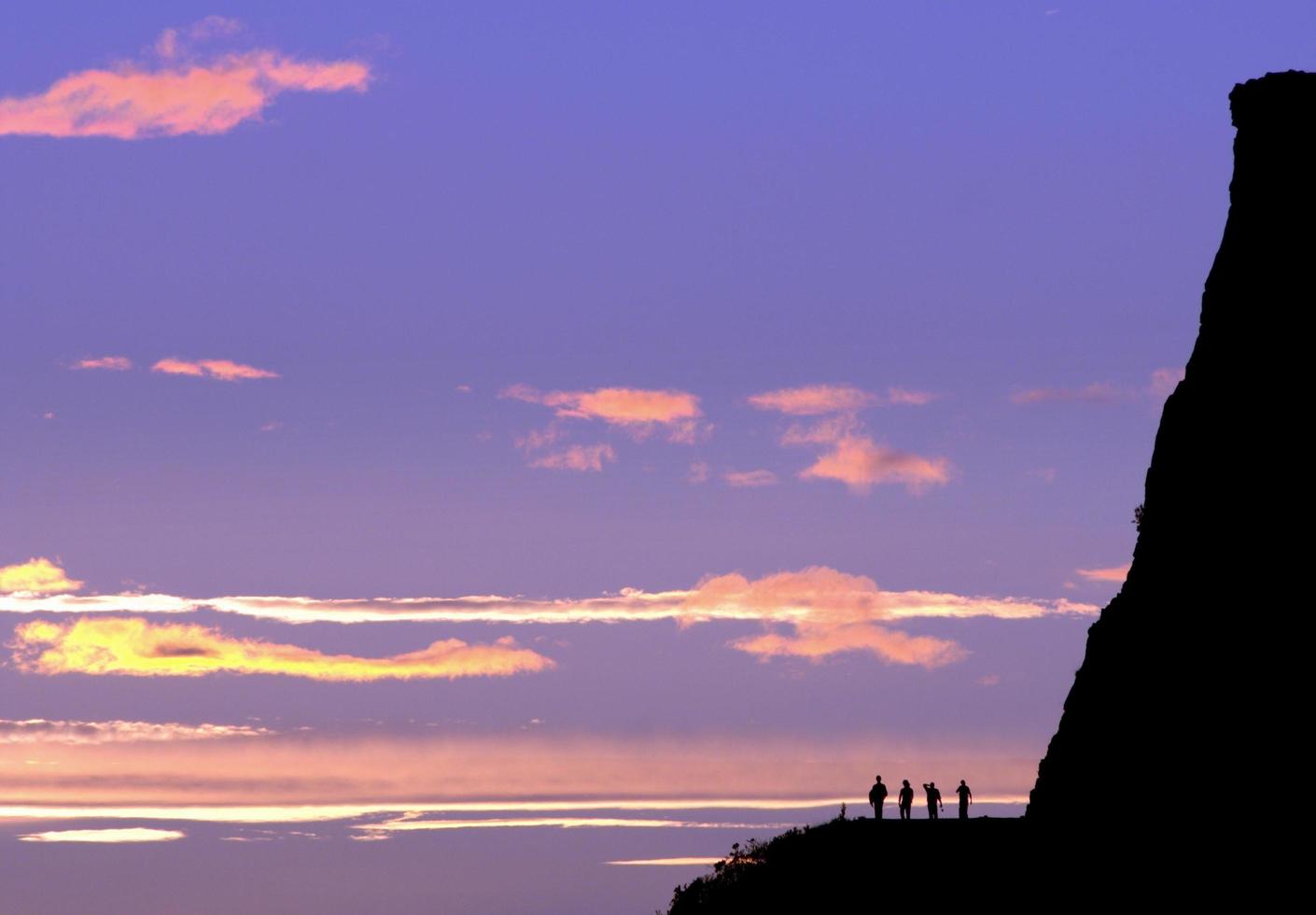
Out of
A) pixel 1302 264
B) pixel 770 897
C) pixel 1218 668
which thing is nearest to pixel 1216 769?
pixel 1218 668

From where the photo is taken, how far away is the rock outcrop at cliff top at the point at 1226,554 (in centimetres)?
4603

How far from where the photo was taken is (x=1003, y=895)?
5103cm

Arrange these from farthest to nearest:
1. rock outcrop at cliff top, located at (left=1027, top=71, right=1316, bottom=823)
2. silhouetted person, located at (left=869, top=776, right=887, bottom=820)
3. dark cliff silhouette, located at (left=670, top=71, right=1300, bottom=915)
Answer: silhouetted person, located at (left=869, top=776, right=887, bottom=820), rock outcrop at cliff top, located at (left=1027, top=71, right=1316, bottom=823), dark cliff silhouette, located at (left=670, top=71, right=1300, bottom=915)

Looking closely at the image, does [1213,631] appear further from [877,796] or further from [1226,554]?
[877,796]

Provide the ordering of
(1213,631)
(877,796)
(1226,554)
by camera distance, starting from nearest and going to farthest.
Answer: (1213,631), (1226,554), (877,796)

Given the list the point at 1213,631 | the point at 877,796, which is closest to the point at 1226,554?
the point at 1213,631

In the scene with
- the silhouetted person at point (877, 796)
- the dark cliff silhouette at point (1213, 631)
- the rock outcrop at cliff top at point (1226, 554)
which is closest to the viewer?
the dark cliff silhouette at point (1213, 631)

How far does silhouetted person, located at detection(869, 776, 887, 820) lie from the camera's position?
62.5m

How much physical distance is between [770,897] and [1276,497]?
19361mm

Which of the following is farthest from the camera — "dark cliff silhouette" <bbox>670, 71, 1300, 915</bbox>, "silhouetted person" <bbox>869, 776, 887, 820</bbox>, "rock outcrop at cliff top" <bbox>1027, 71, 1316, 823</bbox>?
"silhouetted person" <bbox>869, 776, 887, 820</bbox>

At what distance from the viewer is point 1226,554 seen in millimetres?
48312

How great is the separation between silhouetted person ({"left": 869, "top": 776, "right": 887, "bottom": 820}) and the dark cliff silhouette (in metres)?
8.14

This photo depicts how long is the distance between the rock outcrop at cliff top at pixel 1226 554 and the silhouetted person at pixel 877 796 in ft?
34.3

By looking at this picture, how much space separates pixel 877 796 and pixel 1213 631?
57.9 ft
